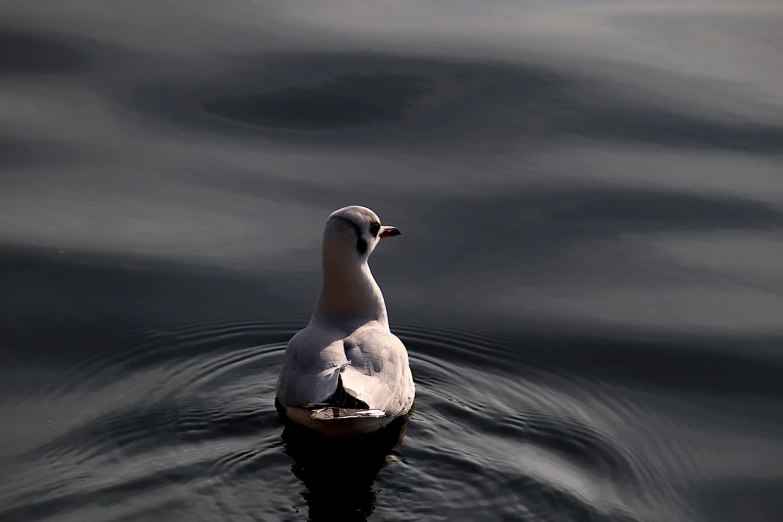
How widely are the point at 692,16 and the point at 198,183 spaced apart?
618cm

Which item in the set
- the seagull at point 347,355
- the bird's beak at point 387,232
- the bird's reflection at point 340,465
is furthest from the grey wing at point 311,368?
the bird's beak at point 387,232

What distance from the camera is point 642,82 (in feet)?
39.7

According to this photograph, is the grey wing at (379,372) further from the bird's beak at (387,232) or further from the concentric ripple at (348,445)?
Result: the bird's beak at (387,232)

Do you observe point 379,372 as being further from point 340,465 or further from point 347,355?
point 340,465

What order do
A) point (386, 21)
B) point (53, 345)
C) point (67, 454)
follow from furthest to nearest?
1. point (386, 21)
2. point (53, 345)
3. point (67, 454)

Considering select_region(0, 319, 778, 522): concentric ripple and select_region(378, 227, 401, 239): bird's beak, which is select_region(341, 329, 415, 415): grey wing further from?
select_region(378, 227, 401, 239): bird's beak

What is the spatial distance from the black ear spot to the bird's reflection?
125 centimetres

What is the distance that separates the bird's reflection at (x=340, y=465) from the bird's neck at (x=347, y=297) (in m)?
0.84

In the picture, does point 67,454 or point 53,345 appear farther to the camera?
point 53,345

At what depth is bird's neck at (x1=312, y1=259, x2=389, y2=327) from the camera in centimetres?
812

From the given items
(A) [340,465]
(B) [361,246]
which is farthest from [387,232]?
(A) [340,465]

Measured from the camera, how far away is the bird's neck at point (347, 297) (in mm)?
8117

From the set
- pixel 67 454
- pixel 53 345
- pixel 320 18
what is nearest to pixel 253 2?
pixel 320 18

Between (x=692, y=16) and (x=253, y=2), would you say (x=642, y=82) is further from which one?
(x=253, y=2)
